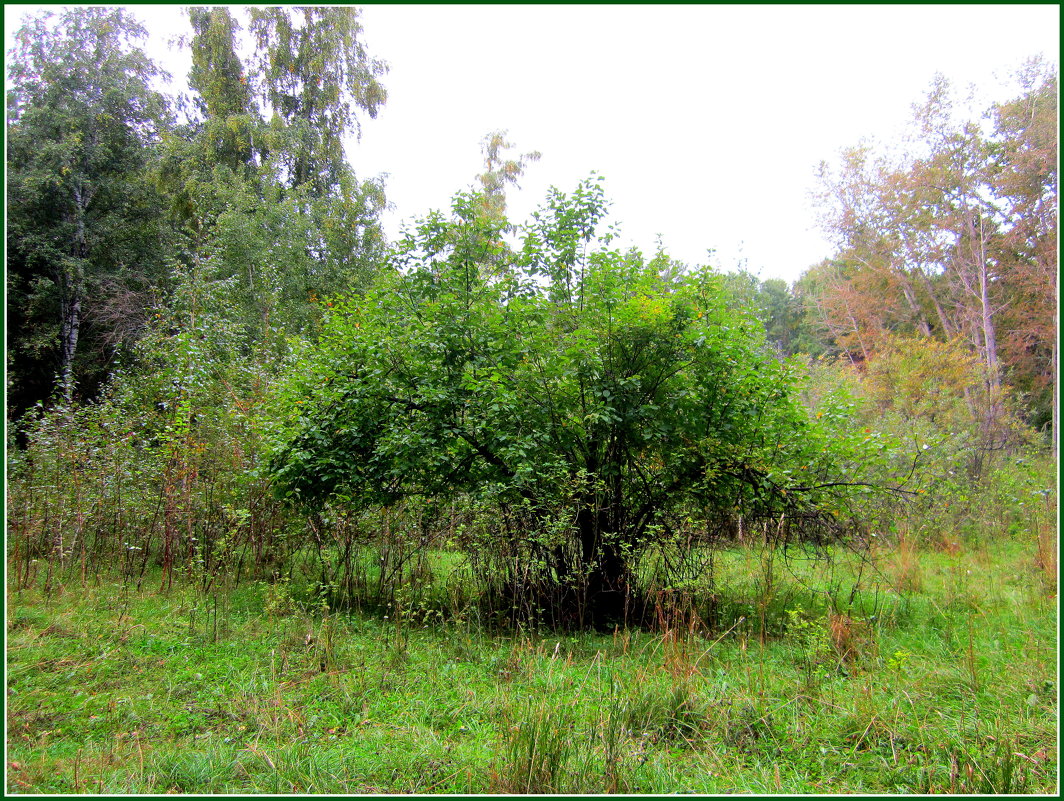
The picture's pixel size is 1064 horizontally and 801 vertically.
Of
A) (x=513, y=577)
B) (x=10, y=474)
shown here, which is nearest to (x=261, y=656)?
(x=513, y=577)

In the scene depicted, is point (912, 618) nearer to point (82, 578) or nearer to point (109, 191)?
point (82, 578)

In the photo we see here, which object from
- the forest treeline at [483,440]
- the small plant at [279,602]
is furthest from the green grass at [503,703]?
the forest treeline at [483,440]

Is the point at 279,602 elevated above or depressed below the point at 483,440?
below

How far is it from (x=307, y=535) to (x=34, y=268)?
15789mm

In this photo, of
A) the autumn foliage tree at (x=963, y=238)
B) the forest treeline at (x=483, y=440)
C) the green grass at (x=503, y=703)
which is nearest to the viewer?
the green grass at (x=503, y=703)

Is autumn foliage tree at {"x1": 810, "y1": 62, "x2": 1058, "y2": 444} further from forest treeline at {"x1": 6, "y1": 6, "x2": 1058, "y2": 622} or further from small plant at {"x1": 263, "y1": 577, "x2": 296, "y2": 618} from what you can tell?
small plant at {"x1": 263, "y1": 577, "x2": 296, "y2": 618}

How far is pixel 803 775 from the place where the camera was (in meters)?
2.91

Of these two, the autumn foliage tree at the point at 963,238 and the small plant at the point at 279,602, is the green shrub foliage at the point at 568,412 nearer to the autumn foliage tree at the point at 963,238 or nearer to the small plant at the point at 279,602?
the small plant at the point at 279,602

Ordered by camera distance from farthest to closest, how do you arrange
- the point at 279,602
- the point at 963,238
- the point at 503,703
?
1. the point at 963,238
2. the point at 279,602
3. the point at 503,703

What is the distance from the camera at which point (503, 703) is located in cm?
340

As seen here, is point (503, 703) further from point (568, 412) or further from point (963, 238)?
point (963, 238)

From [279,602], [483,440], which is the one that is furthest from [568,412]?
[279,602]

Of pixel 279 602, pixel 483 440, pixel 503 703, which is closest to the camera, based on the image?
pixel 503 703

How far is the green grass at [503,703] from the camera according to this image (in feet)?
9.16
